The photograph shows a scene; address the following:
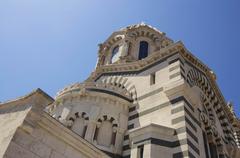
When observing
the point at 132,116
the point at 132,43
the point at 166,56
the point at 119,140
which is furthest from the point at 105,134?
the point at 132,43

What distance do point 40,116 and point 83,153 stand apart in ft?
4.98

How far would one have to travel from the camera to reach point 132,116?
13820 mm

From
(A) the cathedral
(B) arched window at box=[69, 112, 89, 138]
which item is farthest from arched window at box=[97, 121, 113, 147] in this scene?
(B) arched window at box=[69, 112, 89, 138]

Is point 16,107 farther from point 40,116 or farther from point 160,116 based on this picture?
point 160,116

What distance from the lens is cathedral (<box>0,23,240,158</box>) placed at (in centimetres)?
595

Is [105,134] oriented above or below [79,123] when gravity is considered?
below

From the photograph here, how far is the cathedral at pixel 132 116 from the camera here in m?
5.95

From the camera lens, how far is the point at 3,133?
5684 mm

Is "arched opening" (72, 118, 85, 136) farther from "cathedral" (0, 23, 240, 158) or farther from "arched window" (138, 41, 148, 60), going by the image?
"arched window" (138, 41, 148, 60)

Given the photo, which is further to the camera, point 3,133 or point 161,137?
A: point 161,137

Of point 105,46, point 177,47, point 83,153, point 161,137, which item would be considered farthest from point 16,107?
point 105,46

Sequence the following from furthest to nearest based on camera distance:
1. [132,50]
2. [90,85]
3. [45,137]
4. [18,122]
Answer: [132,50]
[90,85]
[45,137]
[18,122]

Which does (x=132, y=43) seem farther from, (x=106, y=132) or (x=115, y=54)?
(x=106, y=132)

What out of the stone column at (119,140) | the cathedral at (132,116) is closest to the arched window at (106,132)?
the cathedral at (132,116)
